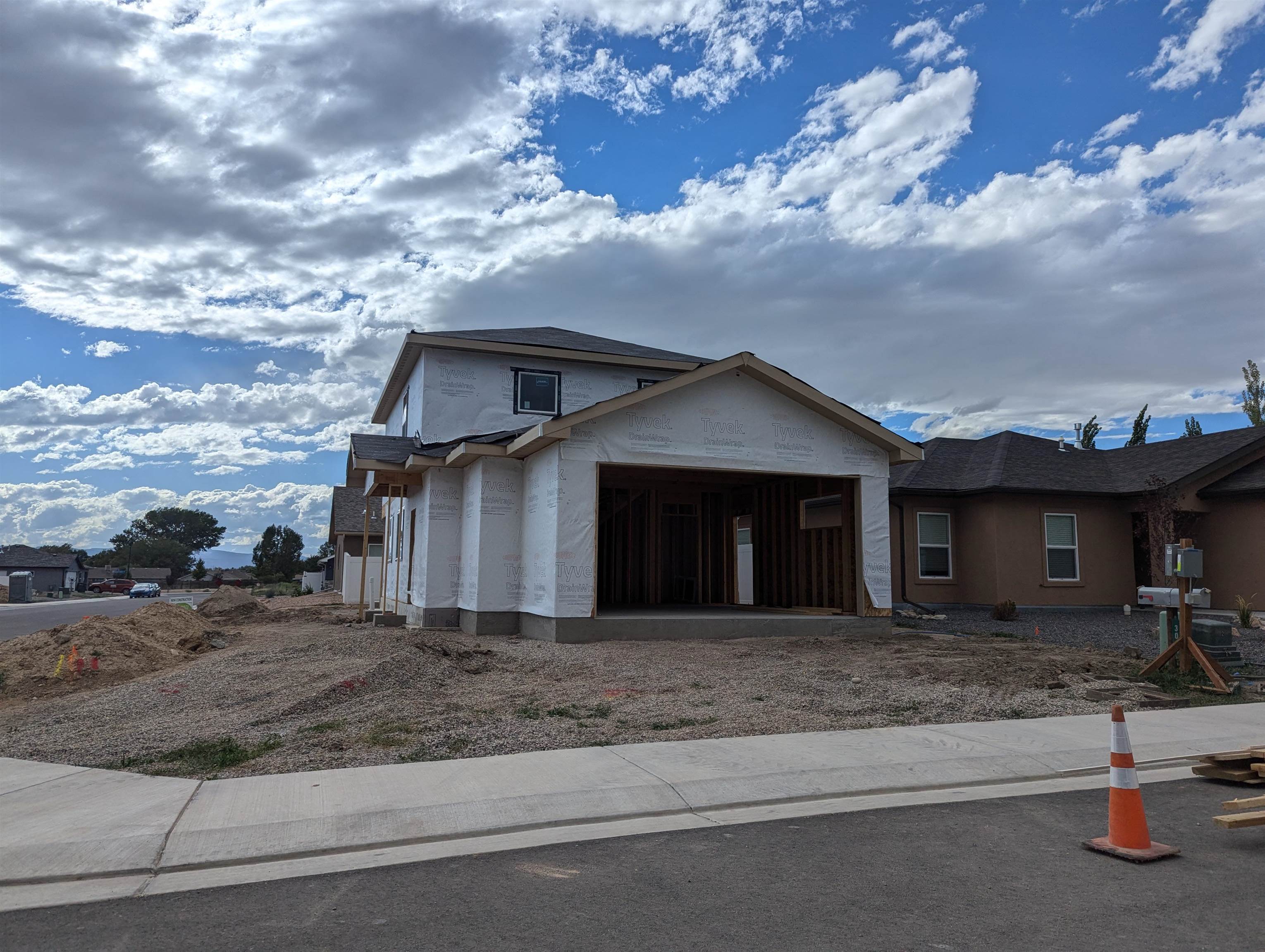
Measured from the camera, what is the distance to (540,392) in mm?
21203

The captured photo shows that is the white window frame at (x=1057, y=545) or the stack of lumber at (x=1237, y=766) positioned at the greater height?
the white window frame at (x=1057, y=545)

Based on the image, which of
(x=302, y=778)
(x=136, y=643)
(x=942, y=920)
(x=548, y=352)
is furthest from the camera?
(x=548, y=352)

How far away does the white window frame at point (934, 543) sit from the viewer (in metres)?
22.7

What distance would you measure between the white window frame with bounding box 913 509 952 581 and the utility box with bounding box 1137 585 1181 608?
14.7 feet

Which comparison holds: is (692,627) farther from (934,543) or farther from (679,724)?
(934,543)

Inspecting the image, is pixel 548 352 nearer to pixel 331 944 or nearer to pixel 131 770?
pixel 131 770

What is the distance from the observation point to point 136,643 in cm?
1419

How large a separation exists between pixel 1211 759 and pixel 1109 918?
3168mm

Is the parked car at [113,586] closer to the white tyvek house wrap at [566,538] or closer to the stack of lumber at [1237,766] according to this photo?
the white tyvek house wrap at [566,538]

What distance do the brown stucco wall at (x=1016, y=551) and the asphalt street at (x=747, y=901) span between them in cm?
1732

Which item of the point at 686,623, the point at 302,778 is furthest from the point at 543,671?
the point at 302,778

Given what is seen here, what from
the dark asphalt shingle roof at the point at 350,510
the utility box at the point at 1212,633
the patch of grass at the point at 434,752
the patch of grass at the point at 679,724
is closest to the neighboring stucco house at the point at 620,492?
the utility box at the point at 1212,633

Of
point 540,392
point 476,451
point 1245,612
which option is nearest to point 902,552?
point 1245,612

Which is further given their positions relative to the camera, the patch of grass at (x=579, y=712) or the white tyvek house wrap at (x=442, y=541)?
the white tyvek house wrap at (x=442, y=541)
